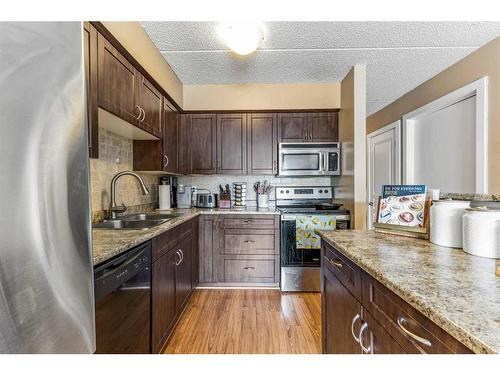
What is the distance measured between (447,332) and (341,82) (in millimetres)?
3068

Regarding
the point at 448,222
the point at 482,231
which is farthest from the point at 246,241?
the point at 482,231

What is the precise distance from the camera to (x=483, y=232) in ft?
2.86

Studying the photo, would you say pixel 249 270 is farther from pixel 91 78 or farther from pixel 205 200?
pixel 91 78

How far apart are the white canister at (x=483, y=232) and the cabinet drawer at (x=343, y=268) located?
427 millimetres

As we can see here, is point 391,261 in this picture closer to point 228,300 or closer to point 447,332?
point 447,332

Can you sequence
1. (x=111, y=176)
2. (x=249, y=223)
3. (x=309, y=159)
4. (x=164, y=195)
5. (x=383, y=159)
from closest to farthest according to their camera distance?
(x=111, y=176), (x=249, y=223), (x=164, y=195), (x=309, y=159), (x=383, y=159)

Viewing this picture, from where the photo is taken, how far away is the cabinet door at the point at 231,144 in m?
3.12

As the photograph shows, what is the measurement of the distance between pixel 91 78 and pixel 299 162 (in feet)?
7.52

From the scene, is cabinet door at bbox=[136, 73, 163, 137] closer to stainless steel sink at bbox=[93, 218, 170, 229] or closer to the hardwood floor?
stainless steel sink at bbox=[93, 218, 170, 229]

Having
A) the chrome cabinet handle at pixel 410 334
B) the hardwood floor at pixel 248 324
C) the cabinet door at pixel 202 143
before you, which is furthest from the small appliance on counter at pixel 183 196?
the chrome cabinet handle at pixel 410 334

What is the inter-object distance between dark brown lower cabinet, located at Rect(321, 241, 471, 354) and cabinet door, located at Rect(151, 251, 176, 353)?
104cm

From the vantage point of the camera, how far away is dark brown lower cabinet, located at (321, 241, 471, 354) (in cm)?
59

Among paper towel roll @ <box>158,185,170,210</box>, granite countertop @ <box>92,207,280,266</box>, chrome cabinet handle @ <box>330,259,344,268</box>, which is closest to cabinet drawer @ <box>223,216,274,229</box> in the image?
paper towel roll @ <box>158,185,170,210</box>

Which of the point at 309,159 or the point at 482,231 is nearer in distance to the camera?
the point at 482,231
